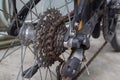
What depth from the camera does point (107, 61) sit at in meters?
1.60

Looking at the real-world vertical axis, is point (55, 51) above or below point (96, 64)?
above

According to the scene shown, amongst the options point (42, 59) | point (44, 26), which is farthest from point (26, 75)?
point (44, 26)

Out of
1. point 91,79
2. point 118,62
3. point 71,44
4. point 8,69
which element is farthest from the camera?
point 118,62

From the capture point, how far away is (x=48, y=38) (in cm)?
98

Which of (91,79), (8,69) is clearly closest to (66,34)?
(91,79)

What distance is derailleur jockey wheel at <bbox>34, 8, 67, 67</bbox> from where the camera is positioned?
0.98 meters

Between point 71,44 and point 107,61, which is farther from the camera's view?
point 107,61

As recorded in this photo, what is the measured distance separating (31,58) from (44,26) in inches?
26.1

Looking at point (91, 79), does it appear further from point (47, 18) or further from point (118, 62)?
point (47, 18)

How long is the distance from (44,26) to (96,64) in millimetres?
653

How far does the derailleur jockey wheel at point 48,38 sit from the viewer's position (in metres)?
0.98

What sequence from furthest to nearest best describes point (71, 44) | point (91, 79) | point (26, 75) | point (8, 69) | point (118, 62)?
point (118, 62) → point (8, 69) → point (91, 79) → point (26, 75) → point (71, 44)

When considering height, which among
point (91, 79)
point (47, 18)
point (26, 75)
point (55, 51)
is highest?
point (47, 18)

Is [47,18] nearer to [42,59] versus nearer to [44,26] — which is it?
[44,26]
